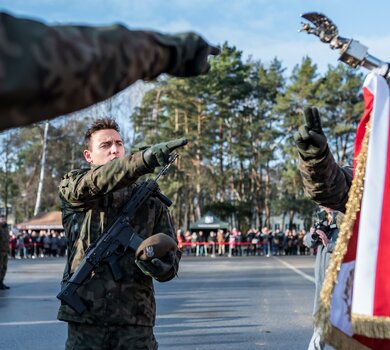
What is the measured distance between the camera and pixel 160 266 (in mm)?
3250

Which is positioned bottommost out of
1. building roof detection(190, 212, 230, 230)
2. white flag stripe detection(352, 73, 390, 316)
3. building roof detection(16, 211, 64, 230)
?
building roof detection(16, 211, 64, 230)

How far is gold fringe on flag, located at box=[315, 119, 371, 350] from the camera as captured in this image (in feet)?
7.79

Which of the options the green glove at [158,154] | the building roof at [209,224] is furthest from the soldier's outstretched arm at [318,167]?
the building roof at [209,224]

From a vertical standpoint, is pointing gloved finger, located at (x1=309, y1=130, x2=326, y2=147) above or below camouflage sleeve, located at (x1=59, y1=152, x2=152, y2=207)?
above

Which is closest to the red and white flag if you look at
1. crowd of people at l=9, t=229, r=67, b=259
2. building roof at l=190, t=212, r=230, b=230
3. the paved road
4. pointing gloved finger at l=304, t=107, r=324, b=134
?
pointing gloved finger at l=304, t=107, r=324, b=134

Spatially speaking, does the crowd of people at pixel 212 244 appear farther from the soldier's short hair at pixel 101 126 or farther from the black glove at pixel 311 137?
the black glove at pixel 311 137

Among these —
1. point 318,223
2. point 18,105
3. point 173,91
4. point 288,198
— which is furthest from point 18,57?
point 288,198

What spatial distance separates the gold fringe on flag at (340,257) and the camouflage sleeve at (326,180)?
1.45ft

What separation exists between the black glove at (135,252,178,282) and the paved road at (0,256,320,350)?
3.91 meters

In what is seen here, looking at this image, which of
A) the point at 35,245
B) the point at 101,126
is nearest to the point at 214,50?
the point at 101,126

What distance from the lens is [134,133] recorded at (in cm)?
4981

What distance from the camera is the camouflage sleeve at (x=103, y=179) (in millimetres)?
3010

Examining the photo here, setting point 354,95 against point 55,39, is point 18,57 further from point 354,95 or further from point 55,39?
point 354,95

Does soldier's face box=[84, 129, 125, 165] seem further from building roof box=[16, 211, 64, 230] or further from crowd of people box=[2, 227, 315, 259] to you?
building roof box=[16, 211, 64, 230]
